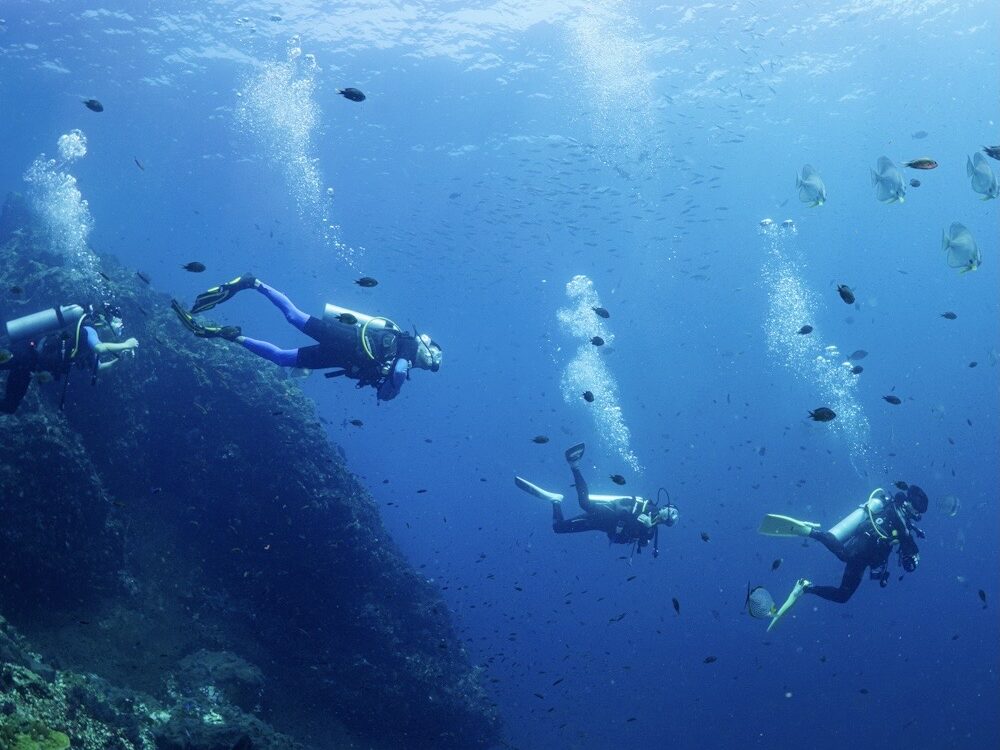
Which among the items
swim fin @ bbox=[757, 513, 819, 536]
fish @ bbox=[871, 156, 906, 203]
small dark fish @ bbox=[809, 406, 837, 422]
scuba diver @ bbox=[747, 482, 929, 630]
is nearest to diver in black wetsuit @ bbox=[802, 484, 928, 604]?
scuba diver @ bbox=[747, 482, 929, 630]

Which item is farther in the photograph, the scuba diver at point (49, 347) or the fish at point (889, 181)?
the scuba diver at point (49, 347)

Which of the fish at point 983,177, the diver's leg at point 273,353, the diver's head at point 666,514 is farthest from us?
the diver's head at point 666,514

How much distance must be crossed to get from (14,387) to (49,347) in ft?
2.62

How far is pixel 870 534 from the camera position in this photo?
10.1 metres

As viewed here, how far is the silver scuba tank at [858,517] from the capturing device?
33.1 feet

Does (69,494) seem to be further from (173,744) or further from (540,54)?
(540,54)

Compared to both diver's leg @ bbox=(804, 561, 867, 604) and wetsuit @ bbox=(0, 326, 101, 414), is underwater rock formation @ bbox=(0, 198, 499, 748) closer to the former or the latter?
wetsuit @ bbox=(0, 326, 101, 414)

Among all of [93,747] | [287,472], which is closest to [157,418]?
[287,472]

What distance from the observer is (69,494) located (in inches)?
360

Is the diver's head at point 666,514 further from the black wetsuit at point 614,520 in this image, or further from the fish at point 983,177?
the fish at point 983,177

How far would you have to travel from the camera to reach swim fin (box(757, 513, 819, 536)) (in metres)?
9.64

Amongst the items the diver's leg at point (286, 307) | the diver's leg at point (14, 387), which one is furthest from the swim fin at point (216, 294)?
the diver's leg at point (14, 387)

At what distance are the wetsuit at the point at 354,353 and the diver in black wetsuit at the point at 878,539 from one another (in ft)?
24.1

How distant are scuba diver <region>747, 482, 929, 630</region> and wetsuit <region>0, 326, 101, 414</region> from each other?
411 inches
